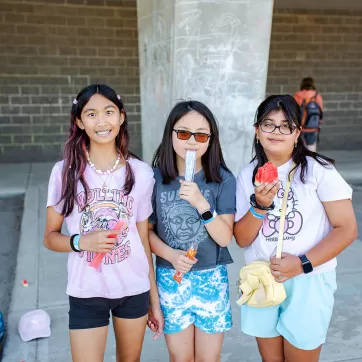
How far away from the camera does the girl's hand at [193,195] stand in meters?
1.97

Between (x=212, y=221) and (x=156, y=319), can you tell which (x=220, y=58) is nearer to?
(x=212, y=221)

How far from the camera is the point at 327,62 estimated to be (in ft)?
36.8

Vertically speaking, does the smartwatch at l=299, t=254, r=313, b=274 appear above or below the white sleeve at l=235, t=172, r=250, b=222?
below

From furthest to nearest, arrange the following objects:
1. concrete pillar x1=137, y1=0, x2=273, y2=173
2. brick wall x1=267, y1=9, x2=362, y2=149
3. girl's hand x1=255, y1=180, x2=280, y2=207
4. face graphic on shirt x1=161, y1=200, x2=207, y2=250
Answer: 1. brick wall x1=267, y1=9, x2=362, y2=149
2. concrete pillar x1=137, y1=0, x2=273, y2=173
3. face graphic on shirt x1=161, y1=200, x2=207, y2=250
4. girl's hand x1=255, y1=180, x2=280, y2=207

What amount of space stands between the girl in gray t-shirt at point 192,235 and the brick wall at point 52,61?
26.8ft

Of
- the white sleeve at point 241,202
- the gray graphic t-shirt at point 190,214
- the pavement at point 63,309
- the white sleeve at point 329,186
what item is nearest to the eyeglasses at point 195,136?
the gray graphic t-shirt at point 190,214

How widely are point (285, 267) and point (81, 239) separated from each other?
0.91 meters

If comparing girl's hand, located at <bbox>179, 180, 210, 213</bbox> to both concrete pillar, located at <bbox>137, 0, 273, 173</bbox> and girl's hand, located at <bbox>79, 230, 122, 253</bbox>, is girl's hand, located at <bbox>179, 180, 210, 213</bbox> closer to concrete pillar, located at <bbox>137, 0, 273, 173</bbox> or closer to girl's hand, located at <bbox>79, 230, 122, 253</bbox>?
girl's hand, located at <bbox>79, 230, 122, 253</bbox>

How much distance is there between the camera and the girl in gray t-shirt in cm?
219

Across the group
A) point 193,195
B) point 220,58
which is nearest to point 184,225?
point 193,195

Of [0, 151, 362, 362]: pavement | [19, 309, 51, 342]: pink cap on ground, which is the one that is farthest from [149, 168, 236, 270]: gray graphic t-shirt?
[19, 309, 51, 342]: pink cap on ground

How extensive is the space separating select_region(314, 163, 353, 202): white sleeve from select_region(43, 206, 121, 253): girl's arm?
92 cm

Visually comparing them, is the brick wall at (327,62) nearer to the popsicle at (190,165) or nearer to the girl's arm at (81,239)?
the popsicle at (190,165)

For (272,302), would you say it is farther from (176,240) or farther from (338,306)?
(338,306)
